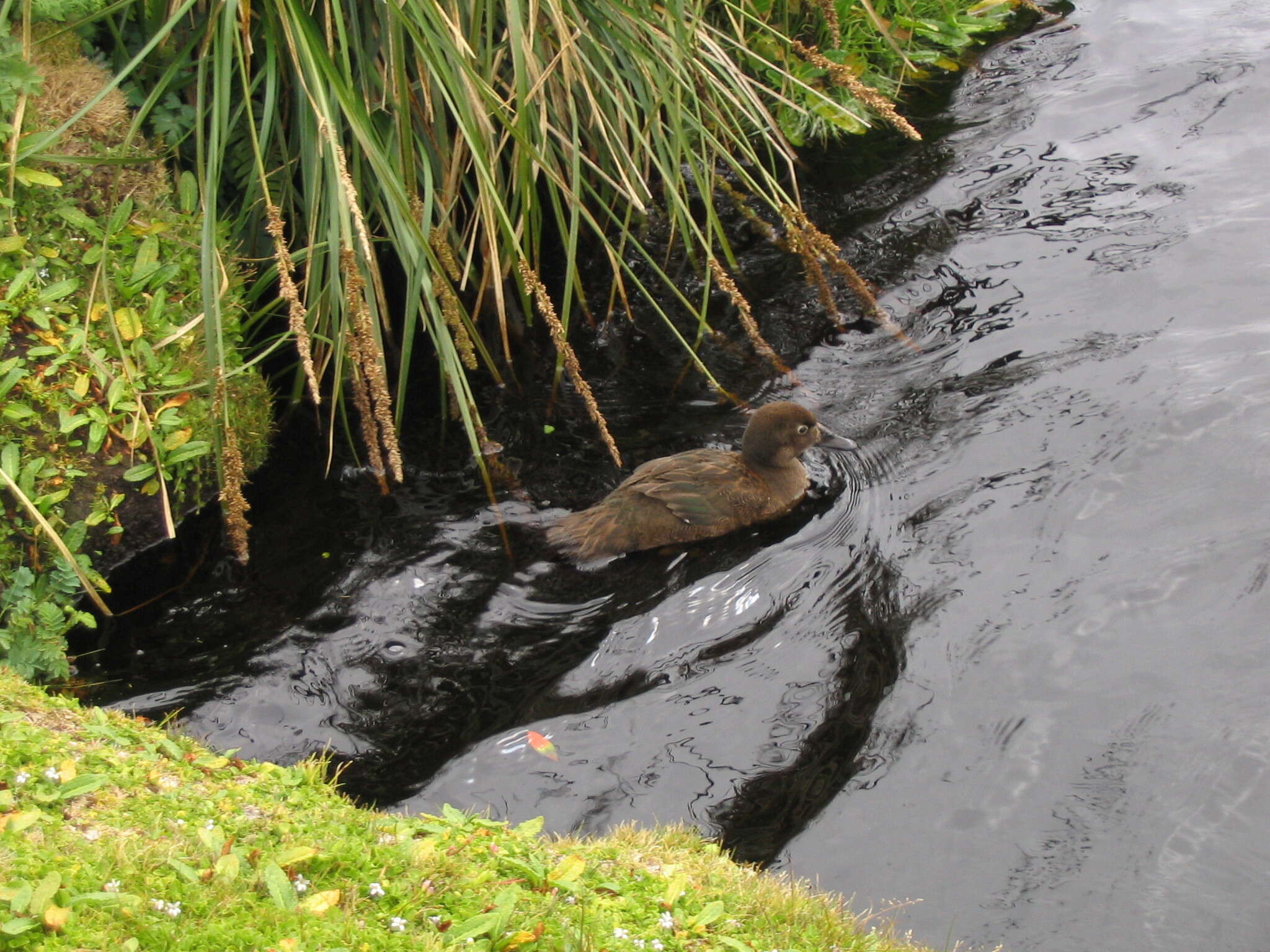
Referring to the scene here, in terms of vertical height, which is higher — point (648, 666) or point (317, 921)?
point (317, 921)

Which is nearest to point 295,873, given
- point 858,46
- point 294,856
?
point 294,856

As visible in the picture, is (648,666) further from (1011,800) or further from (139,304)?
(139,304)

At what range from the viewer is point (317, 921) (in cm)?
273

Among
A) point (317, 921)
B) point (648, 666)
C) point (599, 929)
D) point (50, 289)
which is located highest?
point (50, 289)

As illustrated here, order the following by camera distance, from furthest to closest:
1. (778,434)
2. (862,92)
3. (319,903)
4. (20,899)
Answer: (778,434) < (862,92) < (319,903) < (20,899)

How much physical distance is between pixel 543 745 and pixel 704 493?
5.52 ft

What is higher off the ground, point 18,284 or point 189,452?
point 18,284

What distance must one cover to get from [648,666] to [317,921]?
2.18 meters

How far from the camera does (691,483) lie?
556cm

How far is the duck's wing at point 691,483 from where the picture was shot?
5.49 meters

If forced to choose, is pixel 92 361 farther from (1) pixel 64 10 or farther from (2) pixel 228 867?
(2) pixel 228 867

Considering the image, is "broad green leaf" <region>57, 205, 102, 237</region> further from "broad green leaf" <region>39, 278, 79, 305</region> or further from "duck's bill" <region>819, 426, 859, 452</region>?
"duck's bill" <region>819, 426, 859, 452</region>

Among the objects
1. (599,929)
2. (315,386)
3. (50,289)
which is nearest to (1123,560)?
(599,929)

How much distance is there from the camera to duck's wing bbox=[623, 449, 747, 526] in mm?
5488
